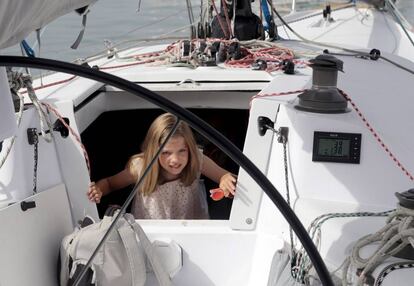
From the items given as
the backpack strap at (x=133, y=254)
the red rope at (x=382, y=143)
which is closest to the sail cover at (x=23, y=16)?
the backpack strap at (x=133, y=254)

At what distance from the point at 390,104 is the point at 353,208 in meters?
0.54

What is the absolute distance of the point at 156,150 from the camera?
2.44m

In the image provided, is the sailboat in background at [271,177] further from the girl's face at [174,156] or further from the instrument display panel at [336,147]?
the girl's face at [174,156]

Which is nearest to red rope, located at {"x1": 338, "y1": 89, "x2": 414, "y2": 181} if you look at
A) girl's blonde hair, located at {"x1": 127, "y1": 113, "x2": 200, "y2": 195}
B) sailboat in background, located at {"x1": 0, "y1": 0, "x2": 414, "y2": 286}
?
sailboat in background, located at {"x1": 0, "y1": 0, "x2": 414, "y2": 286}

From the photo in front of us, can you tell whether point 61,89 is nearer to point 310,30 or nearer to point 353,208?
point 353,208

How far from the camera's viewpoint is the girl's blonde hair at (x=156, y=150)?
246 centimetres

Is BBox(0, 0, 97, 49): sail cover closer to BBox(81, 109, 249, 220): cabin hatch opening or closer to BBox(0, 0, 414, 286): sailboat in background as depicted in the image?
BBox(0, 0, 414, 286): sailboat in background

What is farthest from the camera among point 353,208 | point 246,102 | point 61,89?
point 246,102

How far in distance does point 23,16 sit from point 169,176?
1621 mm

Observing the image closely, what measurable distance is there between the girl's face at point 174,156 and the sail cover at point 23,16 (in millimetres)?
1335

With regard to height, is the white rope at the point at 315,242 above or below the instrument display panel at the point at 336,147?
below

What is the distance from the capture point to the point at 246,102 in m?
3.09

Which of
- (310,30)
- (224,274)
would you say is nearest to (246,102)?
(224,274)

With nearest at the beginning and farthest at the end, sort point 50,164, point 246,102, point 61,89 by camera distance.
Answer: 1. point 50,164
2. point 61,89
3. point 246,102
